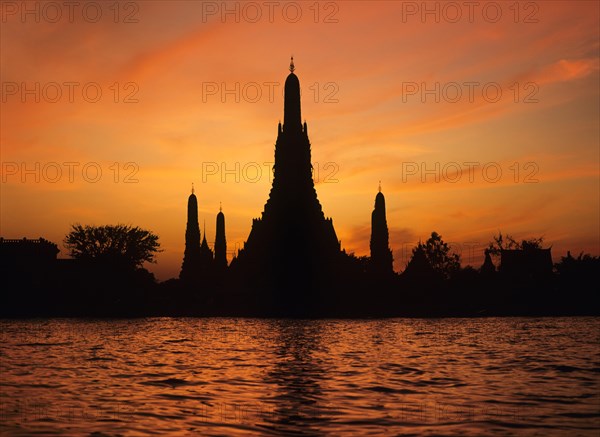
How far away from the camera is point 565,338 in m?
45.5

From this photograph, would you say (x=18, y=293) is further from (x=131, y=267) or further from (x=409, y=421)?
(x=409, y=421)

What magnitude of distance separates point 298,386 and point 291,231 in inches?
2753

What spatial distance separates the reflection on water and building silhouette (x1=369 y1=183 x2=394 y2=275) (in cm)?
6793

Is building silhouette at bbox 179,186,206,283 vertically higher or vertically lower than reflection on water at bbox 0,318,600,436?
higher

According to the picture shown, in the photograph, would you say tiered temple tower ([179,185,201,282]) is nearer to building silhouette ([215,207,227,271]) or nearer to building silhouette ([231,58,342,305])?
building silhouette ([215,207,227,271])

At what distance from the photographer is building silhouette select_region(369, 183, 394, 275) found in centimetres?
11088

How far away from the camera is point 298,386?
2245 centimetres

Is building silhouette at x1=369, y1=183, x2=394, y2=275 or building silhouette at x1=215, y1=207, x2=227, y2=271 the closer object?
building silhouette at x1=369, y1=183, x2=394, y2=275

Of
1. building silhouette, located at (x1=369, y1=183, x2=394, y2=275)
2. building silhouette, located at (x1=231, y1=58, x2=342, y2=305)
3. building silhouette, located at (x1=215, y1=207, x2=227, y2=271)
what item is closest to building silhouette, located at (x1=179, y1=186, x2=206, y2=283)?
building silhouette, located at (x1=215, y1=207, x2=227, y2=271)

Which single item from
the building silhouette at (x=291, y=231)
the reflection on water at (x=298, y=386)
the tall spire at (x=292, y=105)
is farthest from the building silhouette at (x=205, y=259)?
the reflection on water at (x=298, y=386)

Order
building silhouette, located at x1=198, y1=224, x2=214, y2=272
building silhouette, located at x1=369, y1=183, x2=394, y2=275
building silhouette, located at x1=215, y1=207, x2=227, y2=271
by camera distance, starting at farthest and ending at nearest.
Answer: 1. building silhouette, located at x1=215, y1=207, x2=227, y2=271
2. building silhouette, located at x1=198, y1=224, x2=214, y2=272
3. building silhouette, located at x1=369, y1=183, x2=394, y2=275

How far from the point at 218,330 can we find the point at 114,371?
1033 inches

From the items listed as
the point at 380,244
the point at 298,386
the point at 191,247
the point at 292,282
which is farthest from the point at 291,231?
the point at 298,386

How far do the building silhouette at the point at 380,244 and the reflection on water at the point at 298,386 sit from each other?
6793cm
